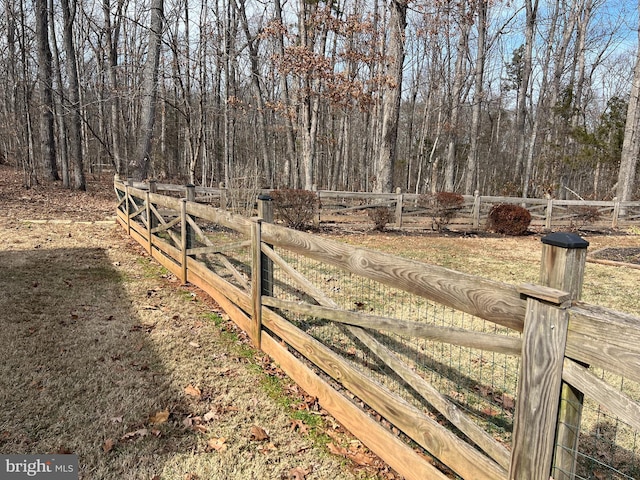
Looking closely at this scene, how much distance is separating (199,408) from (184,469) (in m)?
0.63

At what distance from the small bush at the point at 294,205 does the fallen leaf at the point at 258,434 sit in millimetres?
8545

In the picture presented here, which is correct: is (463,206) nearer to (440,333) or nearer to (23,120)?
(440,333)

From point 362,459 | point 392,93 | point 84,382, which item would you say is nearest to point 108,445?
point 84,382

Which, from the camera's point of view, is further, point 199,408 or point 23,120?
point 23,120

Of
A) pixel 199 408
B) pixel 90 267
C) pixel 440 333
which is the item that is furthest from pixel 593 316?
pixel 90 267

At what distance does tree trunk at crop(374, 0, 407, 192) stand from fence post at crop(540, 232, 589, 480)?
1268 cm

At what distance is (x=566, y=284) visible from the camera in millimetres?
1521

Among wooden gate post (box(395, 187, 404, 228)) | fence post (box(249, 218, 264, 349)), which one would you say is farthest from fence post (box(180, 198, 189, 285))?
wooden gate post (box(395, 187, 404, 228))

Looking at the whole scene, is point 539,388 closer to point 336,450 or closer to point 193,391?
point 336,450

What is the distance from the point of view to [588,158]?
71.2 ft

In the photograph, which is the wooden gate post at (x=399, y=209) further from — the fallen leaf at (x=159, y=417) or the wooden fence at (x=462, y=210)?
the fallen leaf at (x=159, y=417)

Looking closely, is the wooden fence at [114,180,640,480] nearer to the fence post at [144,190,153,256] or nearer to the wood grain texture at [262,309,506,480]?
the wood grain texture at [262,309,506,480]

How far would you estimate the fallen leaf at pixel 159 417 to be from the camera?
2.85 metres

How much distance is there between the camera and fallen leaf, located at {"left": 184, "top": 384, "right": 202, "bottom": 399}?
3203 millimetres
